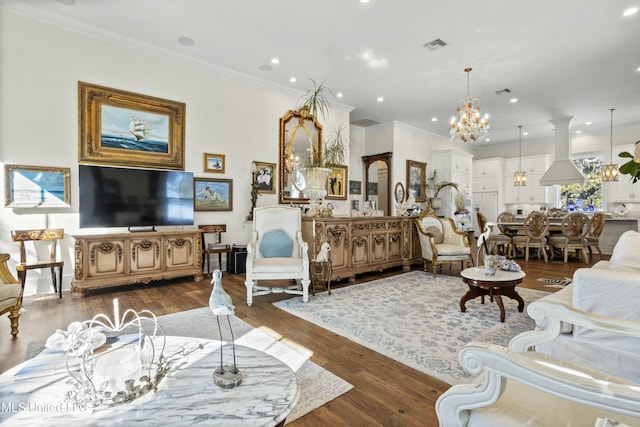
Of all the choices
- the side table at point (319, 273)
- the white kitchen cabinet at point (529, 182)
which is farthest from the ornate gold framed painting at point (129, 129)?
the white kitchen cabinet at point (529, 182)

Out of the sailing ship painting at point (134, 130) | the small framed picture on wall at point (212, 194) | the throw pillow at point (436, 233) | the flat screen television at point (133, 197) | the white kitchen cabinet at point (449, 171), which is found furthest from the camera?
the white kitchen cabinet at point (449, 171)

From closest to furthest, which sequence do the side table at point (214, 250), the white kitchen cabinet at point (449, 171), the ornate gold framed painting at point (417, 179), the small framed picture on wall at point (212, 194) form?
1. the side table at point (214, 250)
2. the small framed picture on wall at point (212, 194)
3. the ornate gold framed painting at point (417, 179)
4. the white kitchen cabinet at point (449, 171)

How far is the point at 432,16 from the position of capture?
12.4ft

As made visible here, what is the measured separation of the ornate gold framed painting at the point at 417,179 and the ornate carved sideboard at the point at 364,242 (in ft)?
10.2

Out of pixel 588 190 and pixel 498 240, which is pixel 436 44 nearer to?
pixel 498 240

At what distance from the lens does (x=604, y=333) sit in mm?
1580

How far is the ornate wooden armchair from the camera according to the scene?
2.40m

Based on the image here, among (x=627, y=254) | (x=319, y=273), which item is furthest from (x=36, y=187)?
(x=627, y=254)

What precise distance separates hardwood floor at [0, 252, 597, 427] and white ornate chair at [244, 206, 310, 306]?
329 millimetres

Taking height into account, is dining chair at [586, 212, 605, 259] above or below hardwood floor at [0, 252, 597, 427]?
above

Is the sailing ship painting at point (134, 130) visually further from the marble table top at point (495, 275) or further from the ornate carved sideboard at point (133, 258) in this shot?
the marble table top at point (495, 275)

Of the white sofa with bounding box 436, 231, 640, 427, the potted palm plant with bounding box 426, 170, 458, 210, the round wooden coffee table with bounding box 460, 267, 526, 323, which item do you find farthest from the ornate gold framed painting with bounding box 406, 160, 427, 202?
the white sofa with bounding box 436, 231, 640, 427

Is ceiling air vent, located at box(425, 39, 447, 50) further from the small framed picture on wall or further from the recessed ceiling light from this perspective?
the small framed picture on wall
